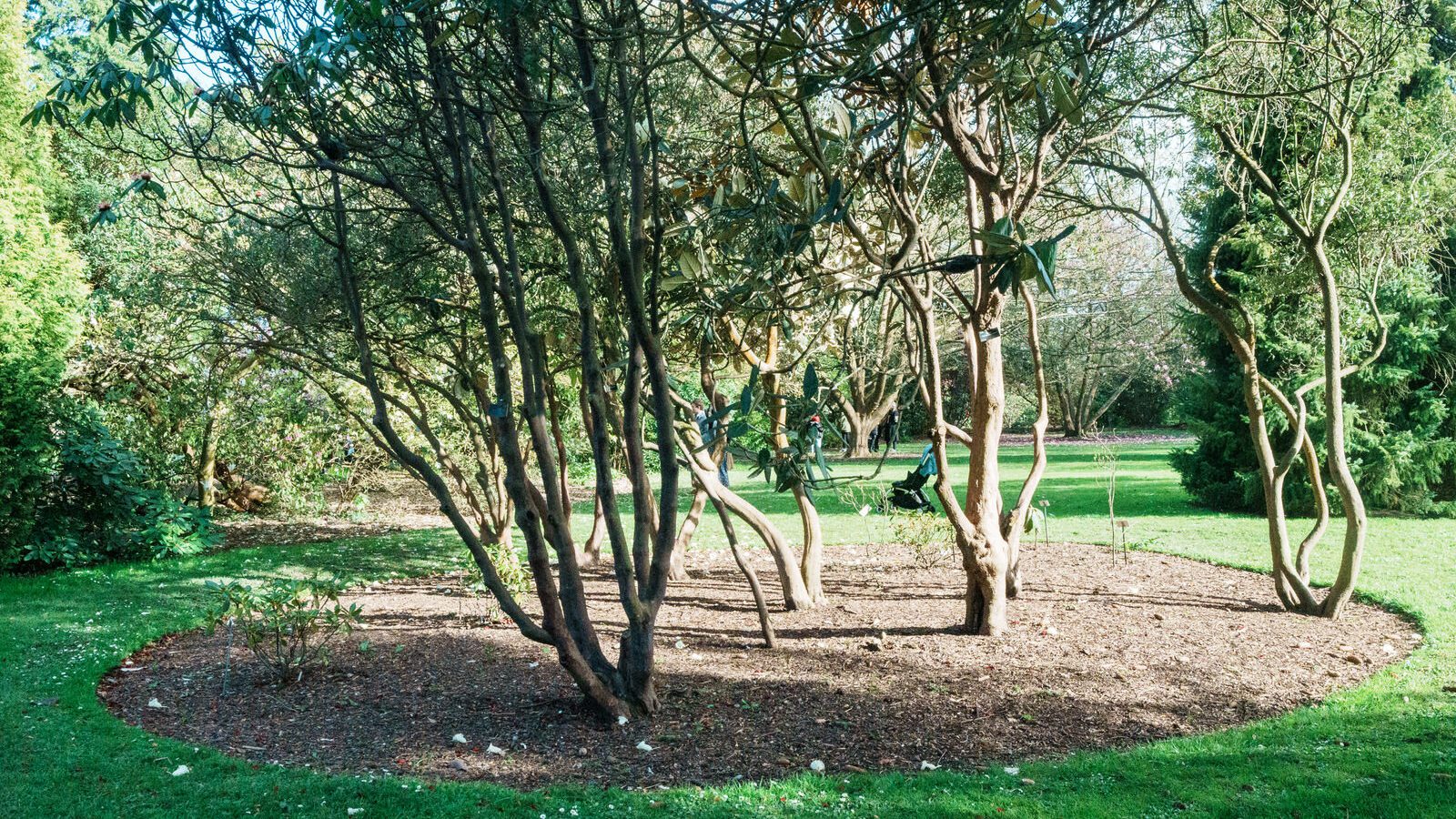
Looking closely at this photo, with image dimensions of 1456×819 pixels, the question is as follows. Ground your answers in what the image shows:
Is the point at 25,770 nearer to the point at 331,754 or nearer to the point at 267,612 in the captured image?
the point at 331,754

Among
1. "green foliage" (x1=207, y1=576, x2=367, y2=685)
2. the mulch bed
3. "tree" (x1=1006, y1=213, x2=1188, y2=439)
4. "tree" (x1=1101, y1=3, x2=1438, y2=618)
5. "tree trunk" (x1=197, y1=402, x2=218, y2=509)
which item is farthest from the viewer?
"tree" (x1=1006, y1=213, x2=1188, y2=439)

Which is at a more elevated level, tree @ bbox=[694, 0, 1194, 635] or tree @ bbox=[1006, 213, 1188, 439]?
tree @ bbox=[1006, 213, 1188, 439]

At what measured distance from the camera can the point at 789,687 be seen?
18.6 feet

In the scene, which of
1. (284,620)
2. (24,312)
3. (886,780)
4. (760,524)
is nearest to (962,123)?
(760,524)

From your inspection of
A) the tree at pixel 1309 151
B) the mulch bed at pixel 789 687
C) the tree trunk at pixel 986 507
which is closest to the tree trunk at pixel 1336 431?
the tree at pixel 1309 151

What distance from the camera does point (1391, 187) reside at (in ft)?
27.2

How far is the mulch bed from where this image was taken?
15.1 ft

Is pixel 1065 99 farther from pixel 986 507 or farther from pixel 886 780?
pixel 986 507

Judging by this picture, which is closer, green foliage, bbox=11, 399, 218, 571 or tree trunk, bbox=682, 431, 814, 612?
tree trunk, bbox=682, 431, 814, 612

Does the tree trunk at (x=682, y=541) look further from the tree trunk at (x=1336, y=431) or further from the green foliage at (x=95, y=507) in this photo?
the green foliage at (x=95, y=507)

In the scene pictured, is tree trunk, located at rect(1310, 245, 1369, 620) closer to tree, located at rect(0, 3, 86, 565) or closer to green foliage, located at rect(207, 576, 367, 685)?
green foliage, located at rect(207, 576, 367, 685)

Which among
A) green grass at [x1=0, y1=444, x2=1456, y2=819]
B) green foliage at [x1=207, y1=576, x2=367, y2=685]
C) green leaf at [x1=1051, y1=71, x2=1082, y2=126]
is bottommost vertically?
green grass at [x1=0, y1=444, x2=1456, y2=819]

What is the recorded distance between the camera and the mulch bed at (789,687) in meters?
4.62

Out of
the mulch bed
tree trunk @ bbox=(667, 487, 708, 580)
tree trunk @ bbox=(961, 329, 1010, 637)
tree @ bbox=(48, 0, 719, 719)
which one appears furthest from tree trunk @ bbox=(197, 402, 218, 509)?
tree trunk @ bbox=(961, 329, 1010, 637)
